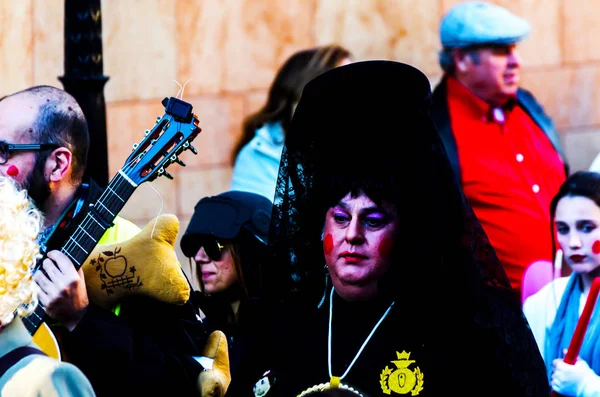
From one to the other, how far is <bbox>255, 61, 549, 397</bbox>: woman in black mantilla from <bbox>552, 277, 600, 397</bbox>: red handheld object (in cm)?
76

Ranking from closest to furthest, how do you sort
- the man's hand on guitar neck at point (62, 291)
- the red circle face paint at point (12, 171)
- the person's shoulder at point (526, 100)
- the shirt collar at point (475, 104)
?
the man's hand on guitar neck at point (62, 291), the red circle face paint at point (12, 171), the shirt collar at point (475, 104), the person's shoulder at point (526, 100)

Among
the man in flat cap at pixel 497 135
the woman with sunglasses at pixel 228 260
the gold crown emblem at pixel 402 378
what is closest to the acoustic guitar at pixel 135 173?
the gold crown emblem at pixel 402 378

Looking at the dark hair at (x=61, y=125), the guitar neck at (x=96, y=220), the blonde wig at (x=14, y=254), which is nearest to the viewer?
the blonde wig at (x=14, y=254)

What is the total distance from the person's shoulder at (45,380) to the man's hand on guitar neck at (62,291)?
97 cm

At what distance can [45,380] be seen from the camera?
275 centimetres

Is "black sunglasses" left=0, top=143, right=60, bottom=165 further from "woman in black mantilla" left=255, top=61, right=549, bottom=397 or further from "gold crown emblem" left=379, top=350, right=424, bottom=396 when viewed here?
"gold crown emblem" left=379, top=350, right=424, bottom=396

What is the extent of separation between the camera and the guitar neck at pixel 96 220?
3.92 metres

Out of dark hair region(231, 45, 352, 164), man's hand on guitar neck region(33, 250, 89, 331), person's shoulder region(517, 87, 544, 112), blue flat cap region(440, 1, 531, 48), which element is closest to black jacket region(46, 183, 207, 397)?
man's hand on guitar neck region(33, 250, 89, 331)

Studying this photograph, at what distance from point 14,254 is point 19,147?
129 cm

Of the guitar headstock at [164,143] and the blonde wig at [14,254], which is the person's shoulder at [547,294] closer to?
the guitar headstock at [164,143]

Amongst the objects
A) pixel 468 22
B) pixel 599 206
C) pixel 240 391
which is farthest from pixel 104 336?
pixel 468 22

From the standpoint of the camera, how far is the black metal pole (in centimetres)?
492

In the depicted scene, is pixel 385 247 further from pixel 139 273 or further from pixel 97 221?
pixel 97 221

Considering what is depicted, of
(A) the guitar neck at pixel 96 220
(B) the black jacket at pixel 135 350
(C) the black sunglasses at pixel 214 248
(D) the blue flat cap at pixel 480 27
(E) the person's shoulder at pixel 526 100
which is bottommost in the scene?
(C) the black sunglasses at pixel 214 248
